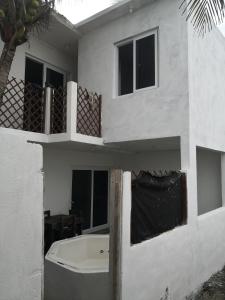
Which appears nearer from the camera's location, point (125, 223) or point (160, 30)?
point (125, 223)

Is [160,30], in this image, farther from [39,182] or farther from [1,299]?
[1,299]

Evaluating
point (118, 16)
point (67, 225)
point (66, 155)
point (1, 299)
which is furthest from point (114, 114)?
point (1, 299)

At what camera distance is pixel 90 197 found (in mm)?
9742

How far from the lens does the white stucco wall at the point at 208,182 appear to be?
10008 mm

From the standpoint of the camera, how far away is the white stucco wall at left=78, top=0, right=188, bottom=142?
22.5 ft

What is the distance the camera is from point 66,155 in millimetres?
8914

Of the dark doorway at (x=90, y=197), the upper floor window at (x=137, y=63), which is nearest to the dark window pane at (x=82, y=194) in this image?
the dark doorway at (x=90, y=197)

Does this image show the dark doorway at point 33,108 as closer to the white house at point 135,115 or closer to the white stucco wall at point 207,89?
the white house at point 135,115

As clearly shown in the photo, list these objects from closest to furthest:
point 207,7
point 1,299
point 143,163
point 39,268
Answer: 1. point 1,299
2. point 39,268
3. point 207,7
4. point 143,163

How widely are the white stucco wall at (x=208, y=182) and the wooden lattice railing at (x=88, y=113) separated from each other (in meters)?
4.08

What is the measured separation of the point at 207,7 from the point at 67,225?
643 cm

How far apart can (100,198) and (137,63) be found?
512 centimetres

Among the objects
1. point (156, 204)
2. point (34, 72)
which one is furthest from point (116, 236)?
point (34, 72)

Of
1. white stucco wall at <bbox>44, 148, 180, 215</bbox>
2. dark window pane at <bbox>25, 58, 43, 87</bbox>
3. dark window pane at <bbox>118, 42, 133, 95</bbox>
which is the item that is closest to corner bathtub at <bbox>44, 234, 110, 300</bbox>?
white stucco wall at <bbox>44, 148, 180, 215</bbox>
